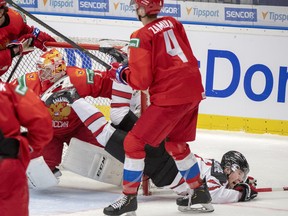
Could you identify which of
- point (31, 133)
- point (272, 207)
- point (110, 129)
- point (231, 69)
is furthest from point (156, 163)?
point (231, 69)

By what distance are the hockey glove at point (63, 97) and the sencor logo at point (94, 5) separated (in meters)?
2.67

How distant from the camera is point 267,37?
25.2 feet

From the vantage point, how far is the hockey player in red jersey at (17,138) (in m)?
3.16

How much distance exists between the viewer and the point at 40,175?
5320 millimetres

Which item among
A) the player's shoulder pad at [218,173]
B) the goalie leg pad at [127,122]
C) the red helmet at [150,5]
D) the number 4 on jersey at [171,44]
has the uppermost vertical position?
the red helmet at [150,5]

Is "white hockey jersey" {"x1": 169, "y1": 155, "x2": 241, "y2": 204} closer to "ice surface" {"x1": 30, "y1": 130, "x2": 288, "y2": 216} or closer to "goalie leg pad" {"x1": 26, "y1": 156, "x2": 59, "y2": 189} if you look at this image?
"ice surface" {"x1": 30, "y1": 130, "x2": 288, "y2": 216}

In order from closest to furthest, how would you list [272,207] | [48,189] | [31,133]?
[31,133], [272,207], [48,189]

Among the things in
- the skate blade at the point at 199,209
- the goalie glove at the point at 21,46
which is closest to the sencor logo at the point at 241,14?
the goalie glove at the point at 21,46

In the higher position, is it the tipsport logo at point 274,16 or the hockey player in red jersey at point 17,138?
the tipsport logo at point 274,16

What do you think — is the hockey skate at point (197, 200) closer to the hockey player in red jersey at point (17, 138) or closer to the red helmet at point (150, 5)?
the red helmet at point (150, 5)

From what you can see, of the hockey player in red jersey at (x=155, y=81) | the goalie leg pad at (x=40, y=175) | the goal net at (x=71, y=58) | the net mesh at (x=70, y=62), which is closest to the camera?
the hockey player in red jersey at (x=155, y=81)

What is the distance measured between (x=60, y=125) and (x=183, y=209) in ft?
3.42

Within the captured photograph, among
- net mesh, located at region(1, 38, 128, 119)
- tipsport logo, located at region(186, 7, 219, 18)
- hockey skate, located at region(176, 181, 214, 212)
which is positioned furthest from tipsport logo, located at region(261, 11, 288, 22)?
hockey skate, located at region(176, 181, 214, 212)

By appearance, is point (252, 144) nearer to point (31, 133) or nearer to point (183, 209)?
point (183, 209)
